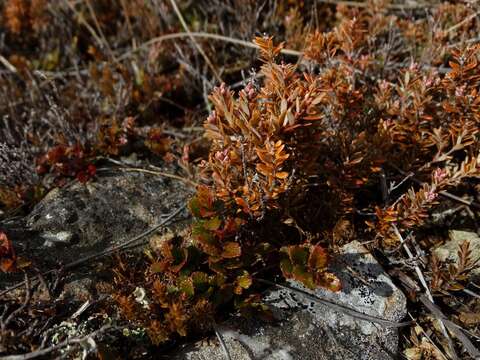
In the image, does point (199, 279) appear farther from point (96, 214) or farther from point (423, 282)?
point (423, 282)

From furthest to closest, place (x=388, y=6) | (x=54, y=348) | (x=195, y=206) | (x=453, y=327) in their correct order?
1. (x=388, y=6)
2. (x=195, y=206)
3. (x=453, y=327)
4. (x=54, y=348)

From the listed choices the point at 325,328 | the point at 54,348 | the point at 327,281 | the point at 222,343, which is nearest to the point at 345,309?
the point at 325,328

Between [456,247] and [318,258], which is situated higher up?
[318,258]

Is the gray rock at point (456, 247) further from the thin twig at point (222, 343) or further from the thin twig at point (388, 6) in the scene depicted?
the thin twig at point (388, 6)

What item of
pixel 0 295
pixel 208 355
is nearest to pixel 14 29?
pixel 0 295

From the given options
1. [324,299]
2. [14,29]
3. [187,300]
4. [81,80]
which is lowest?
[324,299]

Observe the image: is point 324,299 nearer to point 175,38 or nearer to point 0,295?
point 0,295
